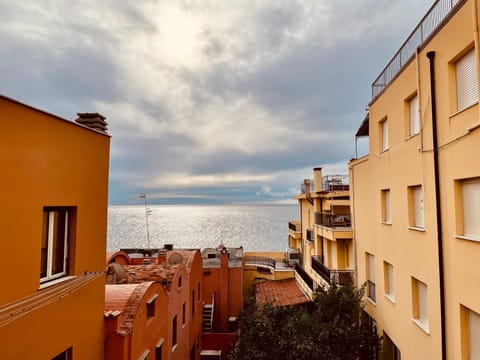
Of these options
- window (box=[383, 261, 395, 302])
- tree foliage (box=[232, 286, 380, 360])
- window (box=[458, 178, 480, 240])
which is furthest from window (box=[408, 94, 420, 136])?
tree foliage (box=[232, 286, 380, 360])

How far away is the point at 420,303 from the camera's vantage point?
364 inches

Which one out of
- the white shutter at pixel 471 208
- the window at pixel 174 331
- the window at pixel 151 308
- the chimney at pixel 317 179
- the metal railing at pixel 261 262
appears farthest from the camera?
the metal railing at pixel 261 262

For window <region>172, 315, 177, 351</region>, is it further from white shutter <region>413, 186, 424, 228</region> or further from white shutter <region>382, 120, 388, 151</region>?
white shutter <region>382, 120, 388, 151</region>

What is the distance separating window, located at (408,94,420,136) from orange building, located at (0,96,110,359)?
9.13 metres

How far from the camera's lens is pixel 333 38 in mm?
15797

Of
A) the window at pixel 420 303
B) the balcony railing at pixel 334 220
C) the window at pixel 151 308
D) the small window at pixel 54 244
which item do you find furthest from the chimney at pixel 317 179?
the small window at pixel 54 244

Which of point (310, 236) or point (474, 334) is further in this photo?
point (310, 236)

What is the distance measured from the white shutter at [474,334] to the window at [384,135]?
675 cm

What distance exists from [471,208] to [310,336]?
7388mm

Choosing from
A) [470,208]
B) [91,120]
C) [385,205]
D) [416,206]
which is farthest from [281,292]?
[91,120]

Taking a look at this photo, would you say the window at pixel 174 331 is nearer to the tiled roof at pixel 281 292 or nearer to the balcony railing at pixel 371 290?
the tiled roof at pixel 281 292

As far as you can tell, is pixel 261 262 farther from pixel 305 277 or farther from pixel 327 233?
pixel 327 233

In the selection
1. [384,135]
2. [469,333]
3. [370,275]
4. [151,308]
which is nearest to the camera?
[469,333]

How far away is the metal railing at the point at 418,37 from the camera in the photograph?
24.8 ft
